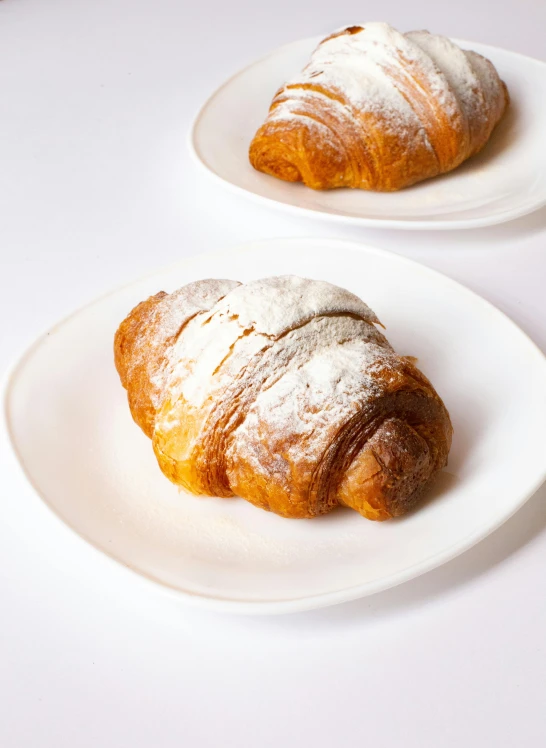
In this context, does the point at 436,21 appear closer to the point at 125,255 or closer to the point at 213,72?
the point at 213,72

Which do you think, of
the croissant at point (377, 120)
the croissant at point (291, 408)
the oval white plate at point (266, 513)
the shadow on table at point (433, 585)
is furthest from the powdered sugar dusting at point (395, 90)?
the shadow on table at point (433, 585)

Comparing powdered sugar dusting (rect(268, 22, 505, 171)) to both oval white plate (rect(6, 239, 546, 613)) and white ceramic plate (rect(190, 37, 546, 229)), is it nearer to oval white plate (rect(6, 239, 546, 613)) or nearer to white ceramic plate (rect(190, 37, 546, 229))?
white ceramic plate (rect(190, 37, 546, 229))

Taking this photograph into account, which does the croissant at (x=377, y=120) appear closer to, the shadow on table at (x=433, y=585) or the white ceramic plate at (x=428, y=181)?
the white ceramic plate at (x=428, y=181)

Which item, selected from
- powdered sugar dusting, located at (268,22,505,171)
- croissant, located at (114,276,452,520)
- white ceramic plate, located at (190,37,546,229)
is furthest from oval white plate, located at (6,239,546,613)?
powdered sugar dusting, located at (268,22,505,171)

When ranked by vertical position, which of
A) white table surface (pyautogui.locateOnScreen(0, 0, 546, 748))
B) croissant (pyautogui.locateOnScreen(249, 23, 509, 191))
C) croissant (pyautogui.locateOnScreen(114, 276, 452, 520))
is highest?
croissant (pyautogui.locateOnScreen(249, 23, 509, 191))

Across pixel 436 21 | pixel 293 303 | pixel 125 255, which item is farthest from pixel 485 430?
pixel 436 21

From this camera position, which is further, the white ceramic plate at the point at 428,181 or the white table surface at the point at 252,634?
the white ceramic plate at the point at 428,181
